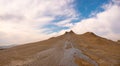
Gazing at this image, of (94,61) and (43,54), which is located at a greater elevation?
(43,54)

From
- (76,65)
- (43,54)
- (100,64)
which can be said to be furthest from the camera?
(43,54)

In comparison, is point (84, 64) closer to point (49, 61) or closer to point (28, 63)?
point (49, 61)

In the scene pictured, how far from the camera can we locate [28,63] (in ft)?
142

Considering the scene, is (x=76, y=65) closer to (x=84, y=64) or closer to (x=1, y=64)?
(x=84, y=64)

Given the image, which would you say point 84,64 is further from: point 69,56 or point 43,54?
point 43,54

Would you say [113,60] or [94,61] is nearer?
[94,61]

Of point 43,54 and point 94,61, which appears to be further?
point 43,54

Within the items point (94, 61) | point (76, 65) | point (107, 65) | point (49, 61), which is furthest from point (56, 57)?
point (107, 65)

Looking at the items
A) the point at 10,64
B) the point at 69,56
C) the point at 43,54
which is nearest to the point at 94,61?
the point at 69,56

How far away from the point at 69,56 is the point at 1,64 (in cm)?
1774

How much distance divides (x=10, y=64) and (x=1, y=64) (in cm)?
219

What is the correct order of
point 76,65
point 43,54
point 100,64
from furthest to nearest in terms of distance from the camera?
1. point 43,54
2. point 100,64
3. point 76,65

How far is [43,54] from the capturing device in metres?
49.8

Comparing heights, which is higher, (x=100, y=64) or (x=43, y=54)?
(x=43, y=54)
